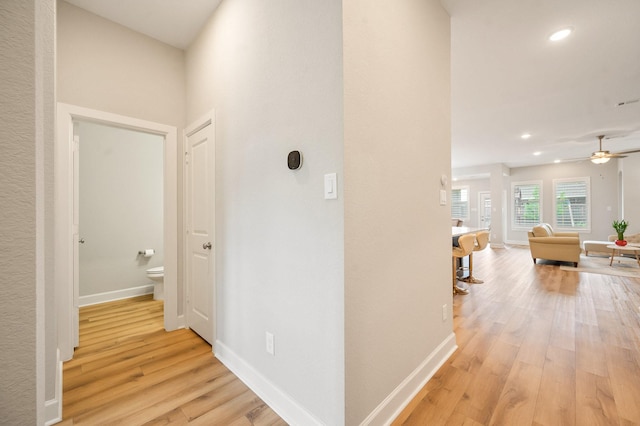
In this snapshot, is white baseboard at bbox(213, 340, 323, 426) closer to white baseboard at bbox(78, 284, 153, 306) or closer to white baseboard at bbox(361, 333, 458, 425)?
white baseboard at bbox(361, 333, 458, 425)

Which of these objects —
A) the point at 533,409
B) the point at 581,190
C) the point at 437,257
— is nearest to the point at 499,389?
the point at 533,409

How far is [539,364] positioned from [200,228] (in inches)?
127

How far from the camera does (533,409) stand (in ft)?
5.28

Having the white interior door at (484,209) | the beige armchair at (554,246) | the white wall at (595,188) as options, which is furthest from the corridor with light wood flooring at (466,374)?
the white interior door at (484,209)

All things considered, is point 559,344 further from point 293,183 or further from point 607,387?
point 293,183

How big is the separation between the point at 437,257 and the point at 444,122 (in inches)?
44.7

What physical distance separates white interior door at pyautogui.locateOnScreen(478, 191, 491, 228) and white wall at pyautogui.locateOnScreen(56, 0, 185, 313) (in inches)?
434

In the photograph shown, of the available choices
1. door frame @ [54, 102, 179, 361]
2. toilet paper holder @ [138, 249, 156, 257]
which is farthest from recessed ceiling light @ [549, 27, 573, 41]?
toilet paper holder @ [138, 249, 156, 257]

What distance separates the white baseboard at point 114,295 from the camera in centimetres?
355

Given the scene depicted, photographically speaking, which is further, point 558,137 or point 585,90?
point 558,137

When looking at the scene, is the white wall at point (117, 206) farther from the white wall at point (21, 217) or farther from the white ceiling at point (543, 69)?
the white ceiling at point (543, 69)

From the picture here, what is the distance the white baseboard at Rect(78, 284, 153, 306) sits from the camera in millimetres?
3546

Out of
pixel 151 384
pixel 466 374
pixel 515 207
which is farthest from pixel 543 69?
pixel 515 207

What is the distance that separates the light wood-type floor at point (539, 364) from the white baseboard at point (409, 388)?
40 millimetres
